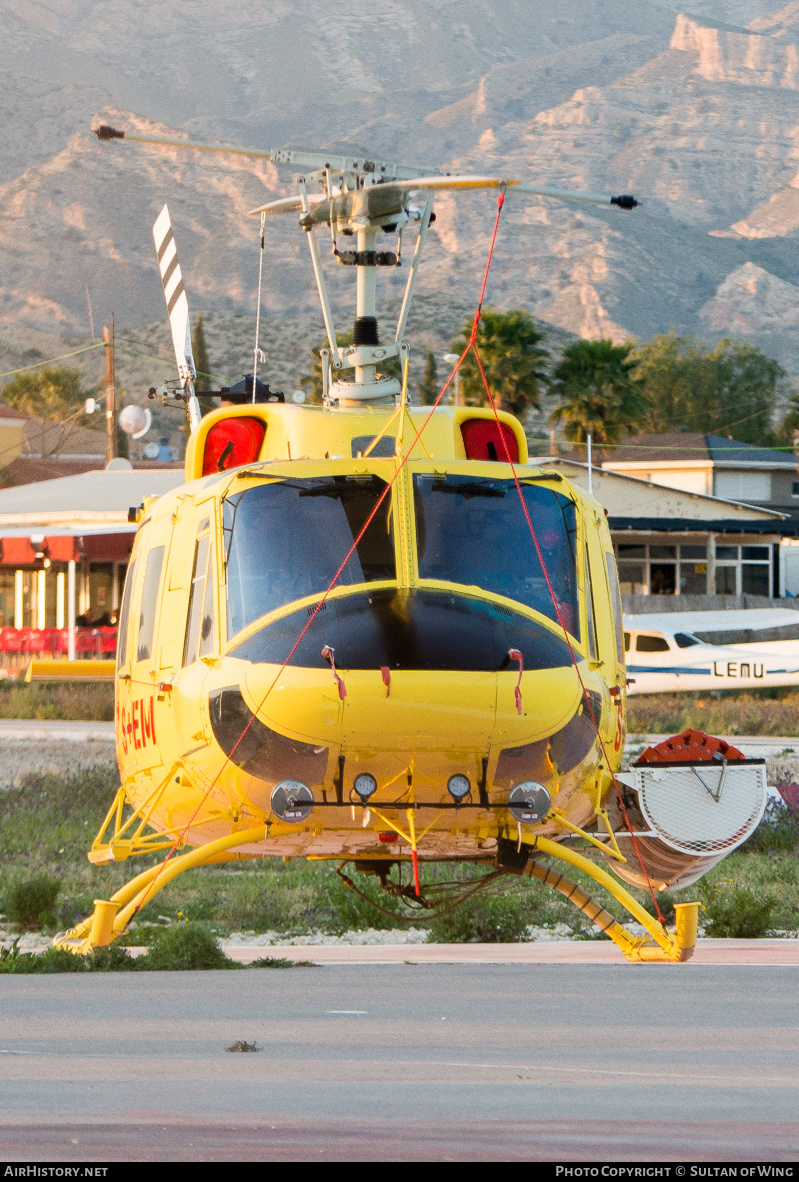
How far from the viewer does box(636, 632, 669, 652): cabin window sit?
41603 mm

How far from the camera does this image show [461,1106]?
6207 mm

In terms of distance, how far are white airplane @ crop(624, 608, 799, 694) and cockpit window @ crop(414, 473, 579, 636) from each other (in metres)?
31.1

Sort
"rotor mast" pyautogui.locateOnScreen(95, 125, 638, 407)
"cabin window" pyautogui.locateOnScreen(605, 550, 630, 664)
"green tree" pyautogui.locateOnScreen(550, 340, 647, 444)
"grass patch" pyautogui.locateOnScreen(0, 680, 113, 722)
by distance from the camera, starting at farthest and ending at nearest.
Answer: "green tree" pyautogui.locateOnScreen(550, 340, 647, 444) → "grass patch" pyautogui.locateOnScreen(0, 680, 113, 722) → "rotor mast" pyautogui.locateOnScreen(95, 125, 638, 407) → "cabin window" pyautogui.locateOnScreen(605, 550, 630, 664)

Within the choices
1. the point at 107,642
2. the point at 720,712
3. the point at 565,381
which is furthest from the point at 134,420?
the point at 565,381

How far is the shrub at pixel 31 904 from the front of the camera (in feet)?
51.0

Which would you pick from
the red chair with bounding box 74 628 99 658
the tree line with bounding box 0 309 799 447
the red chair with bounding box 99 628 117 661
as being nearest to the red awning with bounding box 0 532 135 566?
the red chair with bounding box 99 628 117 661

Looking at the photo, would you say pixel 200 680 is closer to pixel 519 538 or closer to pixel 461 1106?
pixel 519 538

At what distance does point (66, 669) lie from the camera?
13039 mm

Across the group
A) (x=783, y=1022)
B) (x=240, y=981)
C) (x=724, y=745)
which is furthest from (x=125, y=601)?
(x=783, y=1022)

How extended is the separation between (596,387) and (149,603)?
62930 mm

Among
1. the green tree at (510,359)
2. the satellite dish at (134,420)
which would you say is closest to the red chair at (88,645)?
the satellite dish at (134,420)

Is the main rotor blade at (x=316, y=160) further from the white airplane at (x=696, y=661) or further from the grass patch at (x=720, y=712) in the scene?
the white airplane at (x=696, y=661)

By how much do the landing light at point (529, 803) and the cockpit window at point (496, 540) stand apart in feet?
3.41

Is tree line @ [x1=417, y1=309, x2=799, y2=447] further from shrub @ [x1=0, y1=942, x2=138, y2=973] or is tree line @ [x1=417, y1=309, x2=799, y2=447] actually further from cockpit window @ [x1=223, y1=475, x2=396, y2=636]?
cockpit window @ [x1=223, y1=475, x2=396, y2=636]
